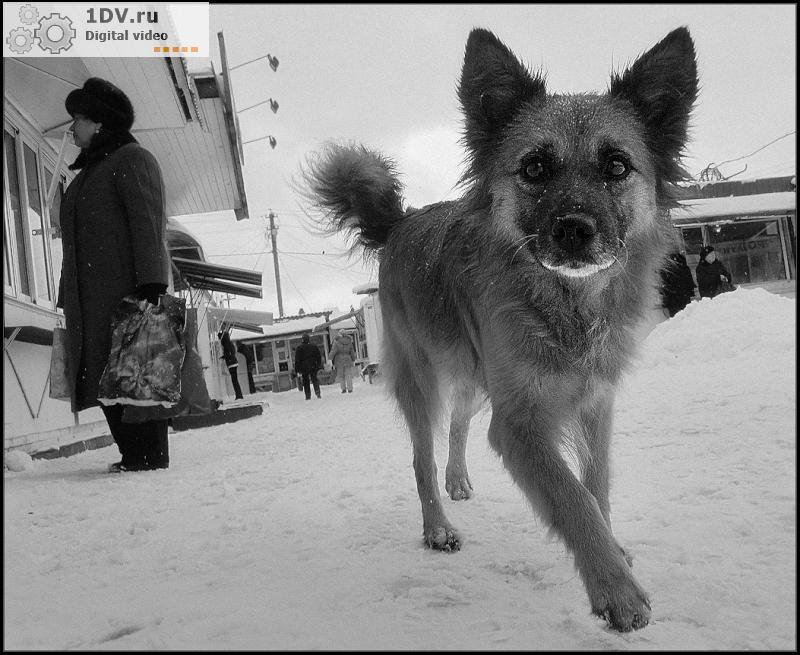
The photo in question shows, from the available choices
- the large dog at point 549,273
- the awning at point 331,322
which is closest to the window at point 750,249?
the large dog at point 549,273

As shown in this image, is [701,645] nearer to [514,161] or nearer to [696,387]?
[514,161]

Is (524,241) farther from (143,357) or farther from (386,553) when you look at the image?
(143,357)

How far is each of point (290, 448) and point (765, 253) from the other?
15012 mm

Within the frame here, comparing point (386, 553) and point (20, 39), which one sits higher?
point (20, 39)

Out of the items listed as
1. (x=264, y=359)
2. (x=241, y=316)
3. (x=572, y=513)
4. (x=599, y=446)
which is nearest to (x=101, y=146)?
(x=599, y=446)

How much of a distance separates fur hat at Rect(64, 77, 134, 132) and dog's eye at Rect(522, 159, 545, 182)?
2.86 m

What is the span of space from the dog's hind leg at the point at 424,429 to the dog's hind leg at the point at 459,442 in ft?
0.71

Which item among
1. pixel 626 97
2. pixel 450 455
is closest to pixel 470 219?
pixel 626 97

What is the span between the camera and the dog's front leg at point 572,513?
60.2 inches

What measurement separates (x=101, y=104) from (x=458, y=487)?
128 inches

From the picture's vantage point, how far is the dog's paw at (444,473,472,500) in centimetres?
318

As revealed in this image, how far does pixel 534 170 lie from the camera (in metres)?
2.38

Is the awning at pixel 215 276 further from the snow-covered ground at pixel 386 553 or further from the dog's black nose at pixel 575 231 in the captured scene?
the dog's black nose at pixel 575 231

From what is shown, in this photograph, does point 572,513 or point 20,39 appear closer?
point 572,513
